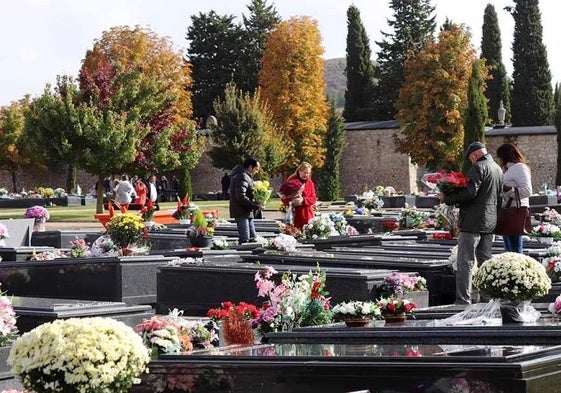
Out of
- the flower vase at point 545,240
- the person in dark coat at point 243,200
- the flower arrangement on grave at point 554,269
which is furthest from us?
the person in dark coat at point 243,200

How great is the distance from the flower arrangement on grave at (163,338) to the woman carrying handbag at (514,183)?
5.46 metres

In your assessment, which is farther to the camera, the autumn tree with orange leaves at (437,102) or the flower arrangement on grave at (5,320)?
the autumn tree with orange leaves at (437,102)

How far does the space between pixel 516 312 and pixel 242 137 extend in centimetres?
4247

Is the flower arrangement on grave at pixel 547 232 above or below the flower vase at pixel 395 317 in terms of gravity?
above

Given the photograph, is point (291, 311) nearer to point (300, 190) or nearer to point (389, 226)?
point (300, 190)

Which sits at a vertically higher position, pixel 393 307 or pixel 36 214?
pixel 36 214

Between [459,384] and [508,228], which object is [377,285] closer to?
[508,228]

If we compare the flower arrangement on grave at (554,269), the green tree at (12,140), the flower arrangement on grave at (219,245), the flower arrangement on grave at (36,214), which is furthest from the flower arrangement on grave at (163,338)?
the green tree at (12,140)

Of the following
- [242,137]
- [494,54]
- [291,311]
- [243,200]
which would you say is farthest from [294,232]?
[494,54]

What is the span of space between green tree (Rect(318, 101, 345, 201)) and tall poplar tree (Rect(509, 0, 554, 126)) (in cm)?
968

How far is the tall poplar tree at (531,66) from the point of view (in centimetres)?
6134

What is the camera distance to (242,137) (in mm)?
49812

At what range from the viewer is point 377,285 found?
11.2 meters

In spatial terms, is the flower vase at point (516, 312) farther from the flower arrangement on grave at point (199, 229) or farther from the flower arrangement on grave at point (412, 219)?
the flower arrangement on grave at point (412, 219)
